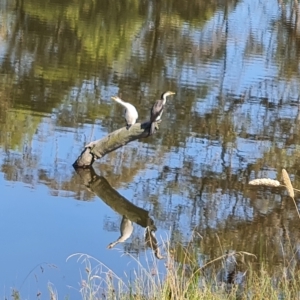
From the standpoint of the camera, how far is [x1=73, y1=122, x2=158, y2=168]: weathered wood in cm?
941

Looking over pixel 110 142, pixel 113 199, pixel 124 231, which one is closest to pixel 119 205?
pixel 113 199

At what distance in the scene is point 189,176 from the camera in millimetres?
10242

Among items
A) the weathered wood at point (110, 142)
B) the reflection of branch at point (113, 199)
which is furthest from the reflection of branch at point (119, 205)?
the weathered wood at point (110, 142)

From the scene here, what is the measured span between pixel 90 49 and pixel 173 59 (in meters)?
2.12

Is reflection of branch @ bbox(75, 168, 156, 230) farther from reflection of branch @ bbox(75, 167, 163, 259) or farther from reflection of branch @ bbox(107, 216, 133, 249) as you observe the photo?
reflection of branch @ bbox(107, 216, 133, 249)

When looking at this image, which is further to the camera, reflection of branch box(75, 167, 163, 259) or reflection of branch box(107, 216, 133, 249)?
reflection of branch box(75, 167, 163, 259)

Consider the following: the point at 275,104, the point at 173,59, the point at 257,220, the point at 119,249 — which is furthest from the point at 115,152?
the point at 173,59

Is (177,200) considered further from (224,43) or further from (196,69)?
(224,43)

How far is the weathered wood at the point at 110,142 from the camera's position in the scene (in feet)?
30.9

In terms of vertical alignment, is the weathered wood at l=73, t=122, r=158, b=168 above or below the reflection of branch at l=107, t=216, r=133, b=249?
above

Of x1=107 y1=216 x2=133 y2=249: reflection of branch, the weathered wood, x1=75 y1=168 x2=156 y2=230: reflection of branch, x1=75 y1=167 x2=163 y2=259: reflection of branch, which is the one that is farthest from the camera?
the weathered wood

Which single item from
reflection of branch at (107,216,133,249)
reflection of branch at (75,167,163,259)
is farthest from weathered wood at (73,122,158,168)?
reflection of branch at (107,216,133,249)

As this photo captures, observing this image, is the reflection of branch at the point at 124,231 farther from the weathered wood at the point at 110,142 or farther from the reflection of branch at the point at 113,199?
the weathered wood at the point at 110,142

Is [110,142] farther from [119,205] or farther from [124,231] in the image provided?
[124,231]
